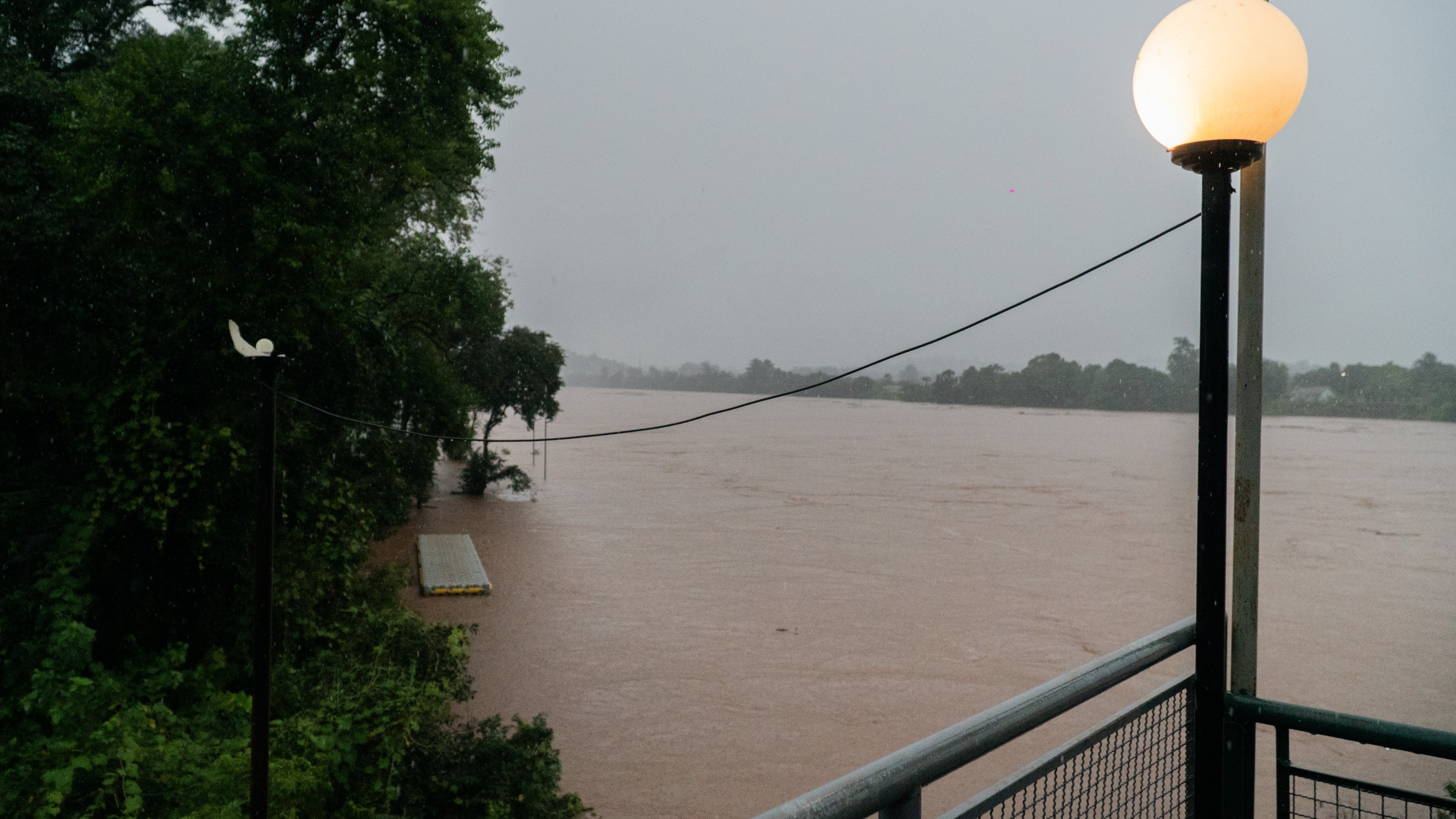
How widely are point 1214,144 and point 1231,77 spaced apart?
143 millimetres

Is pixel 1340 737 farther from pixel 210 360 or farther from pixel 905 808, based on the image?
pixel 210 360

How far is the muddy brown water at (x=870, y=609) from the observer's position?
1575 centimetres

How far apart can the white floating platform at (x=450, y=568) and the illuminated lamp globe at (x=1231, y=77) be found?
2289 cm

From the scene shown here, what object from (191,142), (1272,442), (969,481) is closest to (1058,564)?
(969,481)

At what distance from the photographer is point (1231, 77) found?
196 cm

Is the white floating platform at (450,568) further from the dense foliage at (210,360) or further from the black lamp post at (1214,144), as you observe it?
the black lamp post at (1214,144)

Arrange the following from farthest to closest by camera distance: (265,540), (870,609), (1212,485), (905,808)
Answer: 1. (870,609)
2. (265,540)
3. (1212,485)
4. (905,808)

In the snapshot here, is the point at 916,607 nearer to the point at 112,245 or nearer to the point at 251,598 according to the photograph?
the point at 251,598

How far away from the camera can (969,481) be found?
57031mm

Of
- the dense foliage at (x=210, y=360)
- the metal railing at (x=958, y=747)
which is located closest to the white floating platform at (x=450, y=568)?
the dense foliage at (x=210, y=360)

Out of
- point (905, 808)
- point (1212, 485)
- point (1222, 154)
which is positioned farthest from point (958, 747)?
point (1222, 154)

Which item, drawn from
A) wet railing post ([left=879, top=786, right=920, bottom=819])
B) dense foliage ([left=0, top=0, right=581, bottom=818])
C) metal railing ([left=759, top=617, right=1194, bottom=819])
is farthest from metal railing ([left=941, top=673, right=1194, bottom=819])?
dense foliage ([left=0, top=0, right=581, bottom=818])

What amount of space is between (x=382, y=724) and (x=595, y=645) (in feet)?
40.5

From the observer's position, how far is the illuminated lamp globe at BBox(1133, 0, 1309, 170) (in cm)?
196
